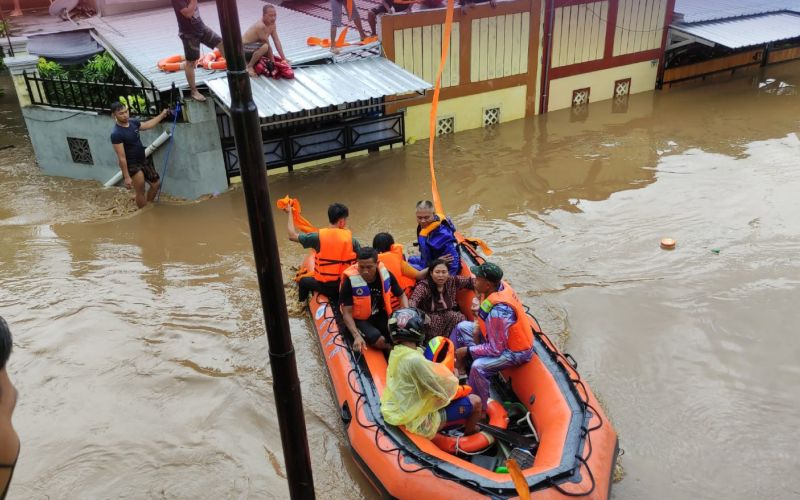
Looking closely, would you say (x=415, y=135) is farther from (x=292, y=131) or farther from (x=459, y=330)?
(x=459, y=330)

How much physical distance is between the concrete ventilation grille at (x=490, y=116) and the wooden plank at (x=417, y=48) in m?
1.92

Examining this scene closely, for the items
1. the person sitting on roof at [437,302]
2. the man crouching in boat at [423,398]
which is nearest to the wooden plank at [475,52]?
the person sitting on roof at [437,302]

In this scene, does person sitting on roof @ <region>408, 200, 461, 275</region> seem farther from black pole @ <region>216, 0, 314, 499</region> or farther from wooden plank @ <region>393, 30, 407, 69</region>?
wooden plank @ <region>393, 30, 407, 69</region>

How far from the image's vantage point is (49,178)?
1067cm

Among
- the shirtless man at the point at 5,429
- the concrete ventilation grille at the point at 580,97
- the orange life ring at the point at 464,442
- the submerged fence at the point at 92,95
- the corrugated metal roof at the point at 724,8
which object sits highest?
the shirtless man at the point at 5,429

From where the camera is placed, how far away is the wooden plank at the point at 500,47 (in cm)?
1246

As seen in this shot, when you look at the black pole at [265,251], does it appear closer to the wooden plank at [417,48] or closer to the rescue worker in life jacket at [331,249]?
the rescue worker in life jacket at [331,249]

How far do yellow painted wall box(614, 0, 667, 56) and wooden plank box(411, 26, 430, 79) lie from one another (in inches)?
203

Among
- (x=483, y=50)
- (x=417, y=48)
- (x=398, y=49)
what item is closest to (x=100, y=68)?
(x=398, y=49)

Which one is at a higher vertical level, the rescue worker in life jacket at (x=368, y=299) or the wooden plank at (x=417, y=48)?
the wooden plank at (x=417, y=48)

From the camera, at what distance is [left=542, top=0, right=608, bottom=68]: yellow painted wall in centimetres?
1326

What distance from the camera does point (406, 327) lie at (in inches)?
195

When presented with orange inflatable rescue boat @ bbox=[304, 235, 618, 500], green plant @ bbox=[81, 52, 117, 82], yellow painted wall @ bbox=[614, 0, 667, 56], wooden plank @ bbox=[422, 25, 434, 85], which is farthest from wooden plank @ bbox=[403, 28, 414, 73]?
orange inflatable rescue boat @ bbox=[304, 235, 618, 500]

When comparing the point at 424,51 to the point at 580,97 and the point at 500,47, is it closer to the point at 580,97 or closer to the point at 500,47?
the point at 500,47
